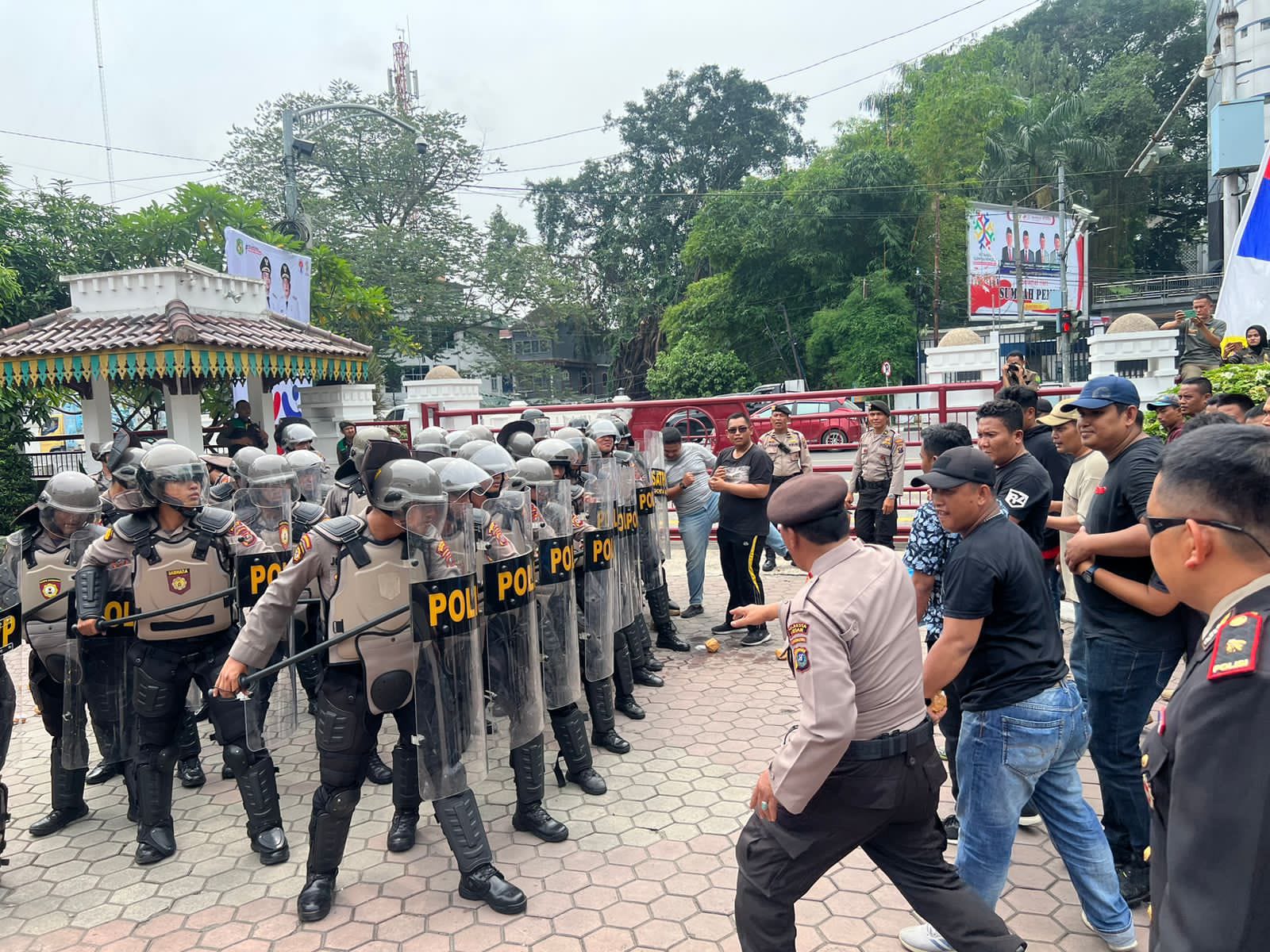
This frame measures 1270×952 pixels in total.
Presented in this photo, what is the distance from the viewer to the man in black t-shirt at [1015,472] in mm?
3803

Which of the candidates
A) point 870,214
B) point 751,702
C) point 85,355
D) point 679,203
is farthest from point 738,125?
point 751,702

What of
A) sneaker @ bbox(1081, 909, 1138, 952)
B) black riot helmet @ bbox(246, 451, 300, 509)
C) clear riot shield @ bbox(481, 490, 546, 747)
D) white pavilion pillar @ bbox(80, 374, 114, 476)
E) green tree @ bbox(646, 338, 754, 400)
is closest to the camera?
sneaker @ bbox(1081, 909, 1138, 952)

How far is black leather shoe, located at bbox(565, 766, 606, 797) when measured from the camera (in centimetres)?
468

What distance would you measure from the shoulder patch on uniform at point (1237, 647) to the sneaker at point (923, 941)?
2202mm

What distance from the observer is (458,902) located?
3.70 metres

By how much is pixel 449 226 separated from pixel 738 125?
740 inches

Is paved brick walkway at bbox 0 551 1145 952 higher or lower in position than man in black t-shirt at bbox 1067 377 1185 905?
lower

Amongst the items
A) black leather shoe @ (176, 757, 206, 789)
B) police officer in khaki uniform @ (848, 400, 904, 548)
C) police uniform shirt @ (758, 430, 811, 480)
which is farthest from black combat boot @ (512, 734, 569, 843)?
police officer in khaki uniform @ (848, 400, 904, 548)

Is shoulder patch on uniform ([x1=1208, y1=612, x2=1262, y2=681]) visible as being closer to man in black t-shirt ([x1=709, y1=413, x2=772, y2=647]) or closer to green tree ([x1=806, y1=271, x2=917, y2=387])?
man in black t-shirt ([x1=709, y1=413, x2=772, y2=647])

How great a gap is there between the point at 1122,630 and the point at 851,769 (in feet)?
5.04

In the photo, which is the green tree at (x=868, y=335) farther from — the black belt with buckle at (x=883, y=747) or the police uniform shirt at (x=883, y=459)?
the black belt with buckle at (x=883, y=747)

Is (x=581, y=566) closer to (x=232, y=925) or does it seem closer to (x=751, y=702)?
(x=751, y=702)

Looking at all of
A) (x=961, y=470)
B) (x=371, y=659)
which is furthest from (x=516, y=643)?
(x=961, y=470)

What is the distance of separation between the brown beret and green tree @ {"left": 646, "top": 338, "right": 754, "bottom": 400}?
2809 centimetres
